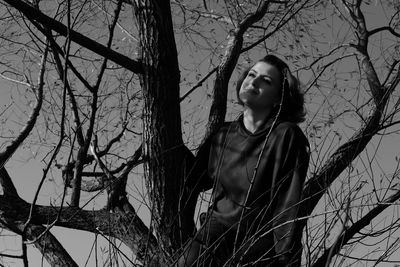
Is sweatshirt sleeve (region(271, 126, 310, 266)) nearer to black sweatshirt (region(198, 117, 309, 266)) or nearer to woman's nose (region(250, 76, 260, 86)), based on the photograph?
black sweatshirt (region(198, 117, 309, 266))

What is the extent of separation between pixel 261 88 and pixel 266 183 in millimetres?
548

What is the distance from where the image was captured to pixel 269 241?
3115 mm

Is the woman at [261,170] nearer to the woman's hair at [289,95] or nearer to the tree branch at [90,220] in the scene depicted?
the woman's hair at [289,95]

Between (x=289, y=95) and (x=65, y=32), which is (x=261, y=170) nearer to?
(x=289, y=95)

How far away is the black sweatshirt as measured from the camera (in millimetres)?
3051

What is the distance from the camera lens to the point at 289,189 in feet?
10.3

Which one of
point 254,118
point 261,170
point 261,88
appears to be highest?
point 261,88

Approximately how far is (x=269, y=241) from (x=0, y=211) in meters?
2.86

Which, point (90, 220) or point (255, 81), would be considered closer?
point (255, 81)

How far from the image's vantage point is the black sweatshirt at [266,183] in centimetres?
305

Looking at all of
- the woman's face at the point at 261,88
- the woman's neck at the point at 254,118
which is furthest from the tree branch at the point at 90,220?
the woman's face at the point at 261,88

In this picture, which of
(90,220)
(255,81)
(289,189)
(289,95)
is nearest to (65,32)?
(255,81)

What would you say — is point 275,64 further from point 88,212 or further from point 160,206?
point 88,212

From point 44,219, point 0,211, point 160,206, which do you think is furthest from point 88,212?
point 160,206
